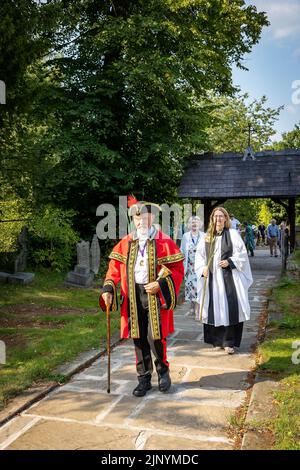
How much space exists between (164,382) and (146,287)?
44.0 inches

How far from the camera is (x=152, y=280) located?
16.3 ft

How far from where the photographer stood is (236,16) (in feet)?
55.5

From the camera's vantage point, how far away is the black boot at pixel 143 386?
4852 mm

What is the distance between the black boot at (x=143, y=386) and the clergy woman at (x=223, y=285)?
5.52 ft

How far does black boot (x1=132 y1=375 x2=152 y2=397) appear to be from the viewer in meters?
4.85

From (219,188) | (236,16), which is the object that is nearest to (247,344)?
(219,188)

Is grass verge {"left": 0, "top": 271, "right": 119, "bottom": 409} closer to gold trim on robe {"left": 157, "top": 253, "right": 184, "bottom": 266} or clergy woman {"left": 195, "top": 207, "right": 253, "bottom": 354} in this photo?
clergy woman {"left": 195, "top": 207, "right": 253, "bottom": 354}

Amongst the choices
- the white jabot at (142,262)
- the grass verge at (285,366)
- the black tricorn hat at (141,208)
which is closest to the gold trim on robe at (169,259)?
the white jabot at (142,262)

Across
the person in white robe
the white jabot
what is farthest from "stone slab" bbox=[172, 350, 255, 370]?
the person in white robe

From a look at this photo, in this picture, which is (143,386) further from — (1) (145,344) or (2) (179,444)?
(2) (179,444)

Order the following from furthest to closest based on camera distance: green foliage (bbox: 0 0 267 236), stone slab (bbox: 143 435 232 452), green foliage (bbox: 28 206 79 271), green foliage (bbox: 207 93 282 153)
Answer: green foliage (bbox: 207 93 282 153)
green foliage (bbox: 0 0 267 236)
green foliage (bbox: 28 206 79 271)
stone slab (bbox: 143 435 232 452)

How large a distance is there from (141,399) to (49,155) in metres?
9.62
